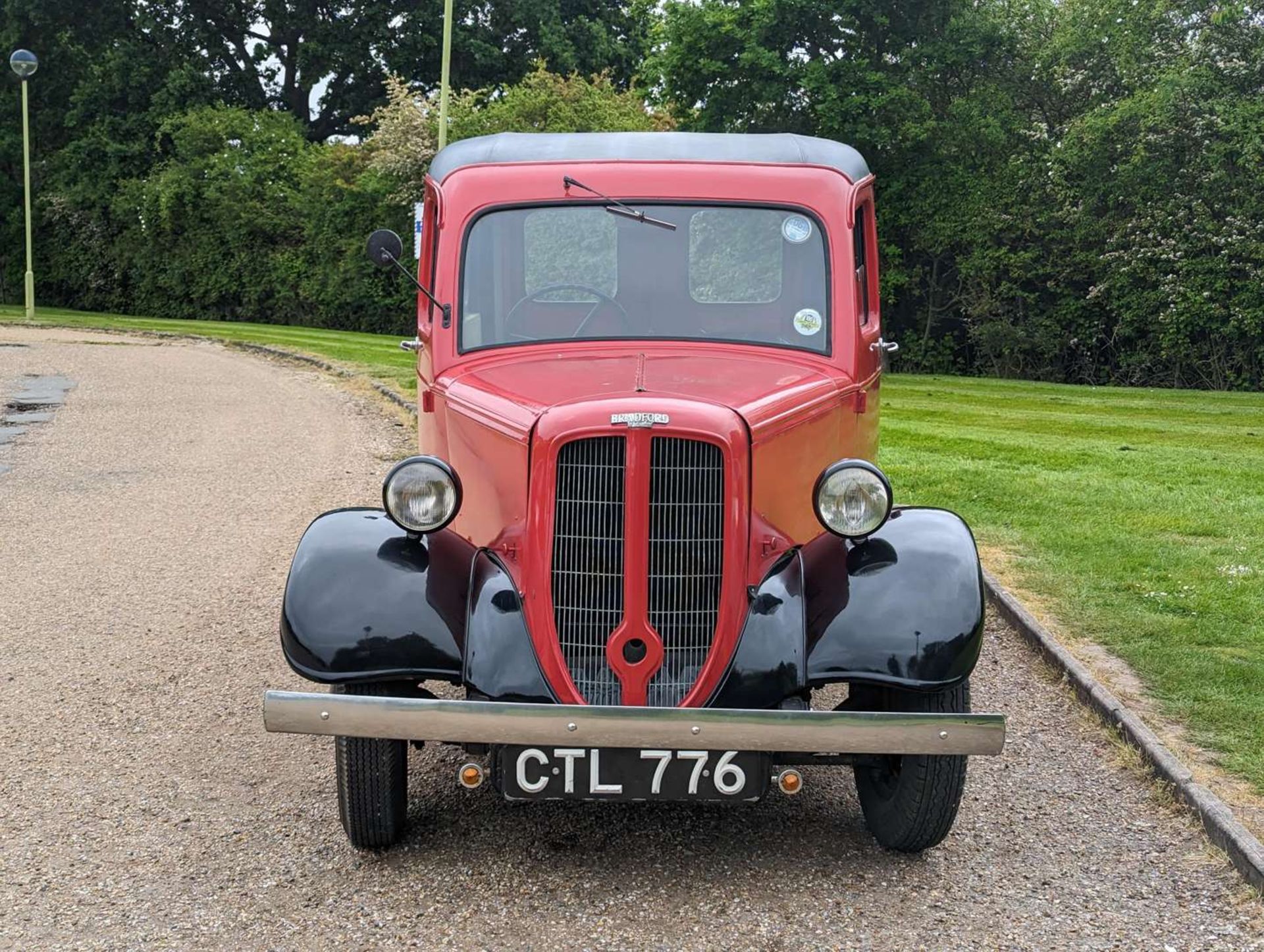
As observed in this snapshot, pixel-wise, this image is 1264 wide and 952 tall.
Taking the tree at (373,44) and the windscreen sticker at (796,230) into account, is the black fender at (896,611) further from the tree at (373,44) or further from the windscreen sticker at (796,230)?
the tree at (373,44)

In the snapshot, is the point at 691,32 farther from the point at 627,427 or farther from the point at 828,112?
the point at 627,427

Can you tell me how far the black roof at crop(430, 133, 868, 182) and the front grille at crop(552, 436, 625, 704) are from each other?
68.9 inches

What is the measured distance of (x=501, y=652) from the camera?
4.00 metres

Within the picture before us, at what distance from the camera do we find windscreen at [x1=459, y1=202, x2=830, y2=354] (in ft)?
16.6

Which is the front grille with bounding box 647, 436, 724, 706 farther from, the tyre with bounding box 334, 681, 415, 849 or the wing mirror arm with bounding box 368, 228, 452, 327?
the wing mirror arm with bounding box 368, 228, 452, 327

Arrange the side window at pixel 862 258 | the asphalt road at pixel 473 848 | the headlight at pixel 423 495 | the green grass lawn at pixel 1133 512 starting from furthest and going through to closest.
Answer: the green grass lawn at pixel 1133 512, the side window at pixel 862 258, the headlight at pixel 423 495, the asphalt road at pixel 473 848

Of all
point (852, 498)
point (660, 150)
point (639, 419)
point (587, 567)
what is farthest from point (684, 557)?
point (660, 150)

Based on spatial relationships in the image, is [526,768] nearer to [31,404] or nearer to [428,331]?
[428,331]

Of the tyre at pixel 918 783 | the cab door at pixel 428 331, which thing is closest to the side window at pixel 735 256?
the cab door at pixel 428 331

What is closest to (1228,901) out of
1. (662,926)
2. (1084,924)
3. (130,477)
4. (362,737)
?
(1084,924)

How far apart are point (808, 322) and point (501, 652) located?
1.87 m

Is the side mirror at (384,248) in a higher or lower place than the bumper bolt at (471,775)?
higher

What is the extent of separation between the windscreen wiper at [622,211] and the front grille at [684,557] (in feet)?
4.62

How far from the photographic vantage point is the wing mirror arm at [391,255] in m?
5.12
